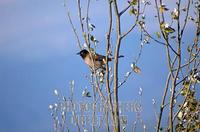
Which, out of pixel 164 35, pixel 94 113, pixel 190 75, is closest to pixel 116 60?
pixel 164 35

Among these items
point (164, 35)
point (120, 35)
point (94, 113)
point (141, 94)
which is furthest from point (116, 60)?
point (141, 94)

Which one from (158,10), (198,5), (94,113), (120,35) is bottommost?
(94,113)

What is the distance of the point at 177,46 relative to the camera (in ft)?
11.4

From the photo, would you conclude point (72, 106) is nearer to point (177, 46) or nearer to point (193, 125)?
point (177, 46)

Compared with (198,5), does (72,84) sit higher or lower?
A: lower

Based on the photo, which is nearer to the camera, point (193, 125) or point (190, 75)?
point (190, 75)

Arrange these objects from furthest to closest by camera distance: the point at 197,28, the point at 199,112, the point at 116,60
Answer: the point at 199,112, the point at 197,28, the point at 116,60

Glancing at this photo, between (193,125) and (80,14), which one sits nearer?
(80,14)

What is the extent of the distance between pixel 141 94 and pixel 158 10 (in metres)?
1.74

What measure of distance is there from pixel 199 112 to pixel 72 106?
5.34 ft

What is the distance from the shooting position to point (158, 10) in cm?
347

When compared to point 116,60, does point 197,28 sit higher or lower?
higher

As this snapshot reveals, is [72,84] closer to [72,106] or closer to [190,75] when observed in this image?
[72,106]

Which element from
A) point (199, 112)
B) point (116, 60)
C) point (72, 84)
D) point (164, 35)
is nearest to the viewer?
point (116, 60)
